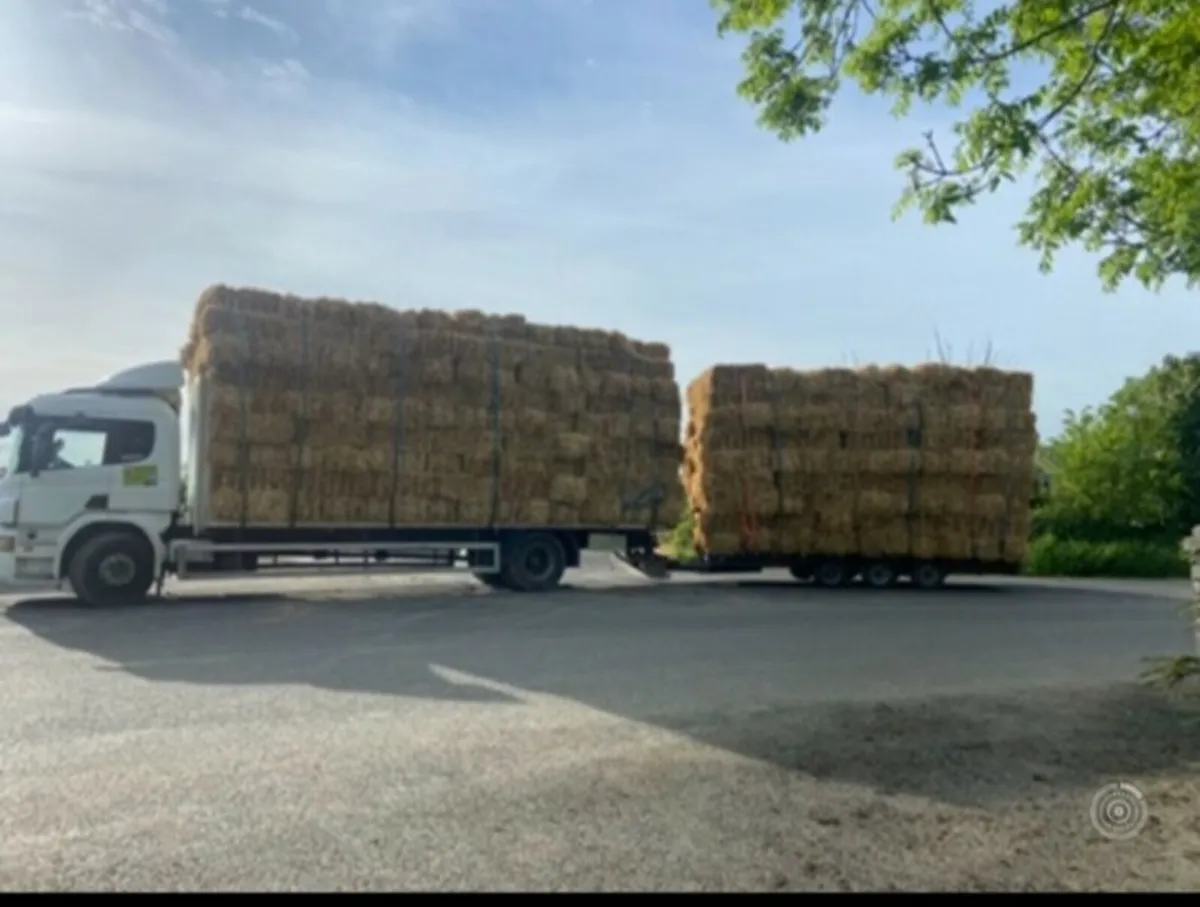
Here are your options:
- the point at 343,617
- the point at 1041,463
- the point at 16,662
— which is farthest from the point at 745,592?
the point at 1041,463

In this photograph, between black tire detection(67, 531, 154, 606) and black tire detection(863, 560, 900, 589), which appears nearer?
black tire detection(67, 531, 154, 606)

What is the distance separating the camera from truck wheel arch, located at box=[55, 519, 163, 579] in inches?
573

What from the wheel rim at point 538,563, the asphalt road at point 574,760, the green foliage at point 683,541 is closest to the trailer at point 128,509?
the wheel rim at point 538,563

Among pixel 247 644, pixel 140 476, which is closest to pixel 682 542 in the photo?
pixel 140 476

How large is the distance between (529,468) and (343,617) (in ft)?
→ 16.1

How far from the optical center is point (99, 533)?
48.5 ft

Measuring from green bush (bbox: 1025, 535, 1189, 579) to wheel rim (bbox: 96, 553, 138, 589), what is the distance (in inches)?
783

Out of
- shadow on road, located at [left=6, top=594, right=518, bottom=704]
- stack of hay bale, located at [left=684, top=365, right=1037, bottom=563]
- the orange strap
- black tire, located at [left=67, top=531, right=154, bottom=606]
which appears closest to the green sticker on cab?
black tire, located at [left=67, top=531, right=154, bottom=606]

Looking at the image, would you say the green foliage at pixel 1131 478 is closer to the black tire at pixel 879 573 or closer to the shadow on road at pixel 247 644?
the black tire at pixel 879 573

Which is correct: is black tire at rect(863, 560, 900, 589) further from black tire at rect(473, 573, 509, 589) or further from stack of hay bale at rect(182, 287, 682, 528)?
black tire at rect(473, 573, 509, 589)

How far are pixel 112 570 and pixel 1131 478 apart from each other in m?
23.4

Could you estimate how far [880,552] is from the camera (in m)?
20.2

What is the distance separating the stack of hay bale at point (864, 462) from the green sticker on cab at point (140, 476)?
9.00 meters

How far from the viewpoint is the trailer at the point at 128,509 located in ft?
47.7
